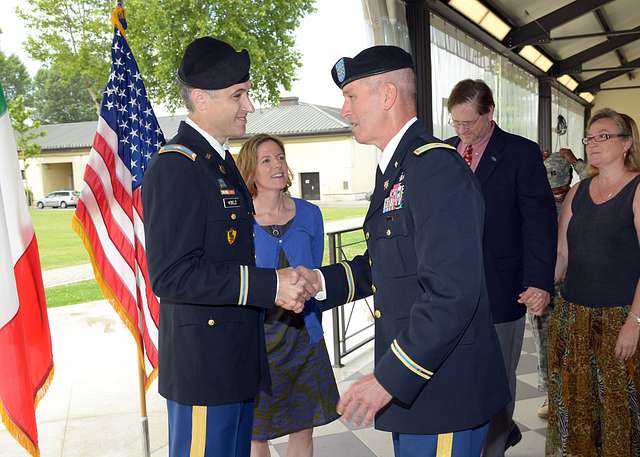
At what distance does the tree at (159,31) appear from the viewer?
43.1 feet

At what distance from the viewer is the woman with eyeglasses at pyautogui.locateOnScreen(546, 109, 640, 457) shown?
95.3 inches

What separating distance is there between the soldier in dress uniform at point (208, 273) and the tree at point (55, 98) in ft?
95.1

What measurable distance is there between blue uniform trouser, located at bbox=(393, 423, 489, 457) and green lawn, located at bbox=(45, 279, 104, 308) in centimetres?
732

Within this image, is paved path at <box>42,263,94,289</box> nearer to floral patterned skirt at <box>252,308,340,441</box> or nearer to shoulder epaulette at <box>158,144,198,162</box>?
floral patterned skirt at <box>252,308,340,441</box>

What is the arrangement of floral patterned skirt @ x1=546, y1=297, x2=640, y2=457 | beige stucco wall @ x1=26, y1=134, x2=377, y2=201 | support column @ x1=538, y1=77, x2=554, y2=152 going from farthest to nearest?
1. beige stucco wall @ x1=26, y1=134, x2=377, y2=201
2. support column @ x1=538, y1=77, x2=554, y2=152
3. floral patterned skirt @ x1=546, y1=297, x2=640, y2=457

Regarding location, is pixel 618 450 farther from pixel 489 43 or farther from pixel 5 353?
pixel 489 43

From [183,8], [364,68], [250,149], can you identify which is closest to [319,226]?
[250,149]

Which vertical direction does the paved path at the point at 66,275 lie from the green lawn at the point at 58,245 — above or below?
above

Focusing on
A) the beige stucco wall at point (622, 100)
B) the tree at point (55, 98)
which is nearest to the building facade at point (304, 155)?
the tree at point (55, 98)

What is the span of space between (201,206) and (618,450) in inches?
79.2

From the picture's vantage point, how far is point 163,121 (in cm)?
3400

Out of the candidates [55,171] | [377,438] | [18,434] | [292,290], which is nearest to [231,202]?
[292,290]

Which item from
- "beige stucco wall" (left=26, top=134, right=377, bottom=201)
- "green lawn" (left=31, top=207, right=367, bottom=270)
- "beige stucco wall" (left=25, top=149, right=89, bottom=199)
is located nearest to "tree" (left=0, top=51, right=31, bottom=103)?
"beige stucco wall" (left=25, top=149, right=89, bottom=199)

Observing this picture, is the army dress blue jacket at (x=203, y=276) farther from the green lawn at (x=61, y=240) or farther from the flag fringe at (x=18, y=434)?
the green lawn at (x=61, y=240)
